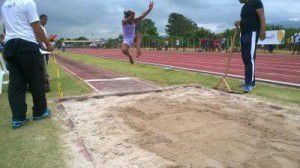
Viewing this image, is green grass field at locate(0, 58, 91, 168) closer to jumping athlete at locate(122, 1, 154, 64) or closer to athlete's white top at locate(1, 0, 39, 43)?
athlete's white top at locate(1, 0, 39, 43)

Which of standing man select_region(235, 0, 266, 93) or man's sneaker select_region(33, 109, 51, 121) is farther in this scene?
standing man select_region(235, 0, 266, 93)

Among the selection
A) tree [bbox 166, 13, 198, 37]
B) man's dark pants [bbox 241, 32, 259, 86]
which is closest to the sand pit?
man's dark pants [bbox 241, 32, 259, 86]

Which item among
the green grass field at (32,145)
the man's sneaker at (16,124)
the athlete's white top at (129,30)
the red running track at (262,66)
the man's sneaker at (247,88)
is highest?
the athlete's white top at (129,30)

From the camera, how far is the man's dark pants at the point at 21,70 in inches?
174

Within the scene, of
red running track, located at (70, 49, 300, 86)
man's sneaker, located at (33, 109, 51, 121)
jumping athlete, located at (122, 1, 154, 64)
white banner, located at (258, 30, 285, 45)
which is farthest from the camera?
white banner, located at (258, 30, 285, 45)

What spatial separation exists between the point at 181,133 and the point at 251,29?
3.80 meters

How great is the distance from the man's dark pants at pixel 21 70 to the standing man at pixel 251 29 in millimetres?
4011

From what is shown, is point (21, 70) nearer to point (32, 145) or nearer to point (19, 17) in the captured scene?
point (19, 17)

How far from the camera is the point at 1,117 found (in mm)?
4938

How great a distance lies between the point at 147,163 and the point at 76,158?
71 centimetres

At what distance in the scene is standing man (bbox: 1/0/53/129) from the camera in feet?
14.4

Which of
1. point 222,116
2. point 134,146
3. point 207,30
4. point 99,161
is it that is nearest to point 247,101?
point 222,116

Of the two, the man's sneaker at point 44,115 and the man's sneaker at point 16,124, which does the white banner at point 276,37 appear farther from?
the man's sneaker at point 16,124

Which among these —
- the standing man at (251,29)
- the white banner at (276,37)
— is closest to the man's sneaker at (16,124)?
the standing man at (251,29)
